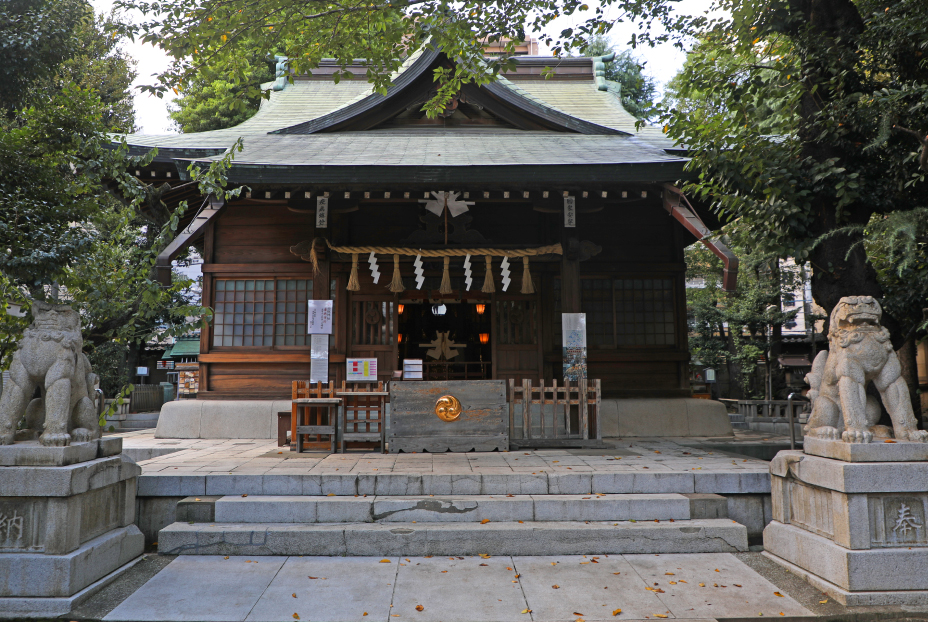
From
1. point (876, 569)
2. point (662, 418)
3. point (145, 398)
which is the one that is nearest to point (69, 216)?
point (876, 569)

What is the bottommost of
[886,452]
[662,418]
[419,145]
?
[662,418]

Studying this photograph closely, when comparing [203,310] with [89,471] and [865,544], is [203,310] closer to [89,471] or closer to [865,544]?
[89,471]

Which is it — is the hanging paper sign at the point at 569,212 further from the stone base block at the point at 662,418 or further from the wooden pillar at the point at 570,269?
the stone base block at the point at 662,418

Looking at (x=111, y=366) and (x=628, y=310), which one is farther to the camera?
(x=111, y=366)

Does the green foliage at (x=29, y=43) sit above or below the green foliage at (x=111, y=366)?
above

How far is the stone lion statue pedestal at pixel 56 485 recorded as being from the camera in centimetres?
423

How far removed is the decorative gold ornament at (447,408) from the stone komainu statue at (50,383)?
4.31 metres

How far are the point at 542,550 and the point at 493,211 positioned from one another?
719 centimetres

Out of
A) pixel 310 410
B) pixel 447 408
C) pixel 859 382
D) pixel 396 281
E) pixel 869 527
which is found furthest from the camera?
pixel 396 281

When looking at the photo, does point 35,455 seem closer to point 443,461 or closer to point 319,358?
point 443,461

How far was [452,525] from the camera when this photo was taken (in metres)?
5.48

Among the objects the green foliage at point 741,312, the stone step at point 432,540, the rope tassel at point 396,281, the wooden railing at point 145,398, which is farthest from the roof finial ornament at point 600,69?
the wooden railing at point 145,398

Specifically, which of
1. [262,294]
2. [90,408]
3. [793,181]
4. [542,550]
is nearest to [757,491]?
[542,550]

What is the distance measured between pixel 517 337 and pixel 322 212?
14.0 ft
